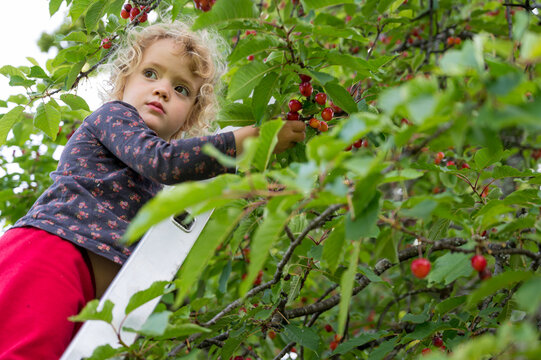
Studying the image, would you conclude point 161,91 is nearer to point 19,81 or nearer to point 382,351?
point 19,81

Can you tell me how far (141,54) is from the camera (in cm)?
207

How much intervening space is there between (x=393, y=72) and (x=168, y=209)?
264cm

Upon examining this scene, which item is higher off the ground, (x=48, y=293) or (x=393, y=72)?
(x=393, y=72)

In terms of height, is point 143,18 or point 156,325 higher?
point 143,18

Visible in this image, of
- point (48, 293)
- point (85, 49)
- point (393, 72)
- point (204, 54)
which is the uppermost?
point (393, 72)

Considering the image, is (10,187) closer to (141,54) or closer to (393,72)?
(141,54)

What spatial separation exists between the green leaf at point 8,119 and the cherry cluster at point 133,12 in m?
0.58

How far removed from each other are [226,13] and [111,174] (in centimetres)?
70

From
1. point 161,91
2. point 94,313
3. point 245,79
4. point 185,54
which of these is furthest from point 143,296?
point 185,54

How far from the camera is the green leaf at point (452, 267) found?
3.95ft

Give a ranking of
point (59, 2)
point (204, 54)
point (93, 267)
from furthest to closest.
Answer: point (204, 54)
point (59, 2)
point (93, 267)

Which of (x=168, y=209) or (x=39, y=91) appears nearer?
(x=168, y=209)

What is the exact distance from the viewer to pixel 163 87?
1905 mm

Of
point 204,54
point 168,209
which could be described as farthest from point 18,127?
point 168,209
